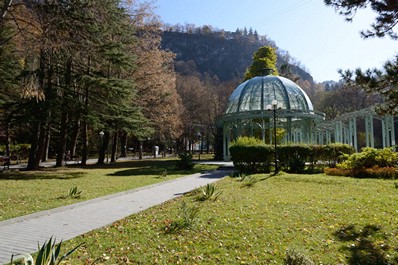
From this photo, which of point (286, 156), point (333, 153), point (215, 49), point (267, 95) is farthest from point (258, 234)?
point (215, 49)

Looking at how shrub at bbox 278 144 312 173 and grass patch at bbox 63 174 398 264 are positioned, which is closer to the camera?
grass patch at bbox 63 174 398 264

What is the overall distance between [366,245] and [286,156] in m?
12.1

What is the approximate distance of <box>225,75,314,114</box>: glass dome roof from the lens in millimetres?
24797

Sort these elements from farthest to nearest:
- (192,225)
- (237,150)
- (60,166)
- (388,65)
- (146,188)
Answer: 1. (60,166)
2. (237,150)
3. (146,188)
4. (388,65)
5. (192,225)

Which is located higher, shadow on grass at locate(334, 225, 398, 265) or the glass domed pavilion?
the glass domed pavilion

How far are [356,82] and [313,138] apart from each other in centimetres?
1937

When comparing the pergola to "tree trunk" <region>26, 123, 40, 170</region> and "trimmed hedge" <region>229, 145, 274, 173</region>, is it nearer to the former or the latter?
"trimmed hedge" <region>229, 145, 274, 173</region>

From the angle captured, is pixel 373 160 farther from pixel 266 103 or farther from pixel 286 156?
pixel 266 103

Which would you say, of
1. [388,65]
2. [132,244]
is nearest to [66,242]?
[132,244]

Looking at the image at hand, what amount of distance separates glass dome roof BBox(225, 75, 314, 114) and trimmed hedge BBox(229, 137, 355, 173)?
7601 mm

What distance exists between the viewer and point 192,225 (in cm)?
564

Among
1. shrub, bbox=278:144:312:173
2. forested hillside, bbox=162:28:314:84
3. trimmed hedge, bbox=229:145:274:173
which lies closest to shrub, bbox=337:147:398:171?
shrub, bbox=278:144:312:173

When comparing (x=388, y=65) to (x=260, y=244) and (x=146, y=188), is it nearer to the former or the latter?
(x=260, y=244)

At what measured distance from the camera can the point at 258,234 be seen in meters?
5.24
